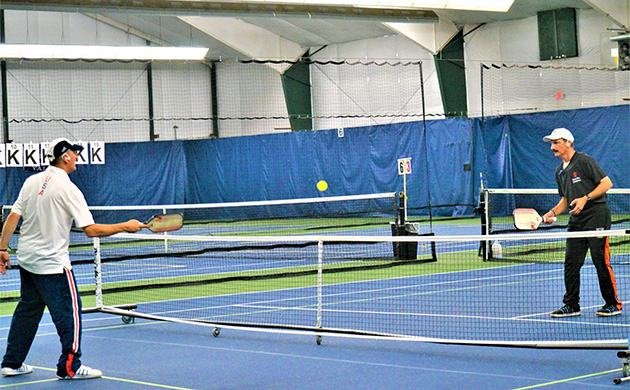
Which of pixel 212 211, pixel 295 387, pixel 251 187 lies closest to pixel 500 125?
pixel 251 187

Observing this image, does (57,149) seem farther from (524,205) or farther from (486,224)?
(524,205)

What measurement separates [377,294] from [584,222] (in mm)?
2759

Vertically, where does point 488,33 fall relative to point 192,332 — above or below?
above

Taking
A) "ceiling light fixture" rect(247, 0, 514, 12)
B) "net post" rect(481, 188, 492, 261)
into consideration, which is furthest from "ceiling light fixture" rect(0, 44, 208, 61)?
"net post" rect(481, 188, 492, 261)

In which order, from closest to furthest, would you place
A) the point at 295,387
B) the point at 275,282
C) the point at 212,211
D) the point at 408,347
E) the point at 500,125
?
1. the point at 295,387
2. the point at 408,347
3. the point at 275,282
4. the point at 500,125
5. the point at 212,211

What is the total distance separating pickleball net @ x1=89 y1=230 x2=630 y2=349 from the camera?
22.8 ft

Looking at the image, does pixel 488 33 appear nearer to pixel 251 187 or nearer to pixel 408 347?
pixel 251 187

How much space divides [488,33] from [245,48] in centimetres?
818

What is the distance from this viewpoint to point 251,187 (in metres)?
27.6

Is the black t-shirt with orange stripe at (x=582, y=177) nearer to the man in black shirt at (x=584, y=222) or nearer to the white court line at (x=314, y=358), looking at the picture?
the man in black shirt at (x=584, y=222)

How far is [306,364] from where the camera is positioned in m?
5.98

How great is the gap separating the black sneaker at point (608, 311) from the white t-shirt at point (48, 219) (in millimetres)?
4589

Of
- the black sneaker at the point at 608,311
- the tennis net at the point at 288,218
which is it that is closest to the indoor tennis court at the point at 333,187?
the black sneaker at the point at 608,311

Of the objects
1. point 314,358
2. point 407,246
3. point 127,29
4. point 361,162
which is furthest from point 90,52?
point 314,358
